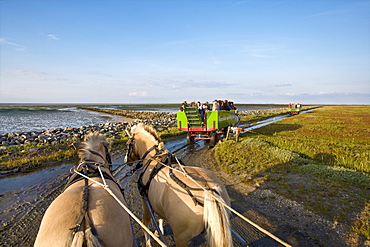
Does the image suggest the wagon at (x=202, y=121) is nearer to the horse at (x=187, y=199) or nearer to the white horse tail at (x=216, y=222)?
the horse at (x=187, y=199)

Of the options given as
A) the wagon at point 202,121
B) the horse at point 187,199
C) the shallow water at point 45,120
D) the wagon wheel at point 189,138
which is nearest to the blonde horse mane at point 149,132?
the horse at point 187,199

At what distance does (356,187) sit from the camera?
5.88m

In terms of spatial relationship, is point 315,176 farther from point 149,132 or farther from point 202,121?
point 202,121

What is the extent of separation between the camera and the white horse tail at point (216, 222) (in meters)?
2.36

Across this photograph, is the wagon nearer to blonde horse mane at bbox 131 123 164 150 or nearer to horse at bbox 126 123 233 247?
blonde horse mane at bbox 131 123 164 150

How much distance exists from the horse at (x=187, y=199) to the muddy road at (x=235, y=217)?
140cm

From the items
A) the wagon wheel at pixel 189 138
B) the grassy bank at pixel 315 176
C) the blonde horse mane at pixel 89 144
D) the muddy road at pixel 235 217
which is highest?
the blonde horse mane at pixel 89 144

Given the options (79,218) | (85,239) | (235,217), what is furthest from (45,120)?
(85,239)

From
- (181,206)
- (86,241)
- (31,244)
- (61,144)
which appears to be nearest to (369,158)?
(181,206)

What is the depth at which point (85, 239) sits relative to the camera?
1.68 m

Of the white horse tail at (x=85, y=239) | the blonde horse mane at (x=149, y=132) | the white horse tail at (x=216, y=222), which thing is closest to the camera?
the white horse tail at (x=85, y=239)

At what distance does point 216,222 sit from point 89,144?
289 centimetres

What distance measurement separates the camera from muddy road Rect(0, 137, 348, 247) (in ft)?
12.6

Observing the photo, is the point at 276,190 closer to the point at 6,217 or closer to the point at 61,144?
the point at 6,217
